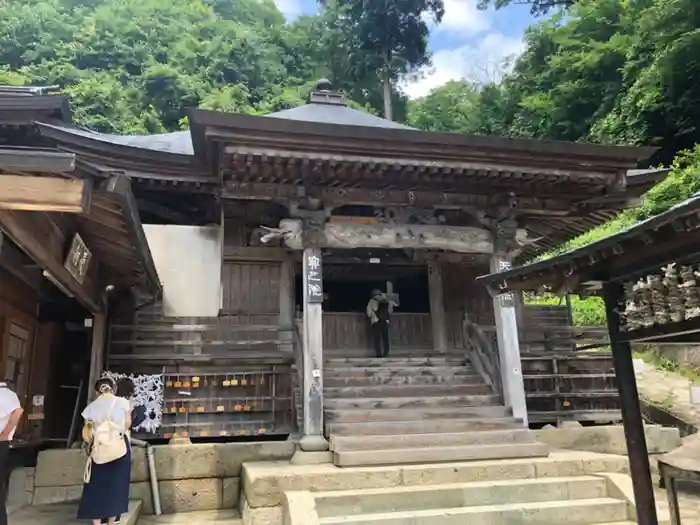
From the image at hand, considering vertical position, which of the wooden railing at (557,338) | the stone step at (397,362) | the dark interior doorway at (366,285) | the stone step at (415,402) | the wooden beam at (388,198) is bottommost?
the stone step at (415,402)

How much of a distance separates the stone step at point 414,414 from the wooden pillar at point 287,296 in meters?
2.03

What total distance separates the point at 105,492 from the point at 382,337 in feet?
21.7

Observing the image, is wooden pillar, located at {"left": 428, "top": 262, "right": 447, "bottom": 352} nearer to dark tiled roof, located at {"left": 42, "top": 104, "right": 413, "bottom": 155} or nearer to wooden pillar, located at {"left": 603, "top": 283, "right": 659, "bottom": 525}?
dark tiled roof, located at {"left": 42, "top": 104, "right": 413, "bottom": 155}

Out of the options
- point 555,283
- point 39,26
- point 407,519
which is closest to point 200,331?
point 407,519

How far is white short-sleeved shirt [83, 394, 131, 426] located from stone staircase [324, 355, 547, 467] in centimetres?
308

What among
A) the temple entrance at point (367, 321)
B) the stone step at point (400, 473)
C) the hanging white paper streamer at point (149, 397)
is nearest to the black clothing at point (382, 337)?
the temple entrance at point (367, 321)

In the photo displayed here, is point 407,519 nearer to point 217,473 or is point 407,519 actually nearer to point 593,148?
point 217,473

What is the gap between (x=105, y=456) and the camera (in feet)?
17.3

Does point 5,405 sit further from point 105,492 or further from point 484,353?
point 484,353

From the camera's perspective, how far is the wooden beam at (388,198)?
8547mm

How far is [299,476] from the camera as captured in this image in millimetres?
6633

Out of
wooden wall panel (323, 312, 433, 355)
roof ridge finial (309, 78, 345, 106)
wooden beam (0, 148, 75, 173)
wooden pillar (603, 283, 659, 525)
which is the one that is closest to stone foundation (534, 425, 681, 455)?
wooden wall panel (323, 312, 433, 355)

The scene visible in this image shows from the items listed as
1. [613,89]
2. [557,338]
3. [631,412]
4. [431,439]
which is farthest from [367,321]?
[613,89]

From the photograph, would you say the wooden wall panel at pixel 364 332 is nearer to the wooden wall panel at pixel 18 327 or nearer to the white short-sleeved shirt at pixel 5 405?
the wooden wall panel at pixel 18 327
